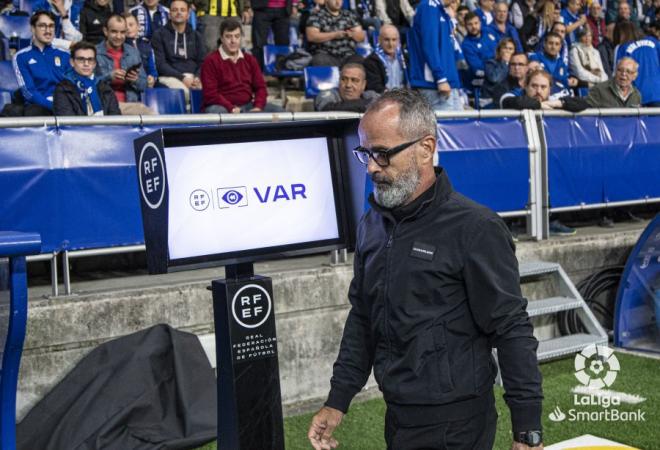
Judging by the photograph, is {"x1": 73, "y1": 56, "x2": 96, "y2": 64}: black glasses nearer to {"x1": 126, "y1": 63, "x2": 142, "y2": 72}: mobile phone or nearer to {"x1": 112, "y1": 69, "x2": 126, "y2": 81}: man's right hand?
{"x1": 112, "y1": 69, "x2": 126, "y2": 81}: man's right hand

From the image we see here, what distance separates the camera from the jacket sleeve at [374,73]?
32.3ft

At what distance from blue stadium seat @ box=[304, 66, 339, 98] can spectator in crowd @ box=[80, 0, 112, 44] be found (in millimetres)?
2429

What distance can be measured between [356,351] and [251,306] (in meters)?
0.54

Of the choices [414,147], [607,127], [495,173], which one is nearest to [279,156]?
[414,147]

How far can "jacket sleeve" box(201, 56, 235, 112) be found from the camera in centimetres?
904

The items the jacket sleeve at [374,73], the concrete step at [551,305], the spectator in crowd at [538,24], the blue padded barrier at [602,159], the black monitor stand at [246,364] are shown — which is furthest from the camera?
the spectator in crowd at [538,24]

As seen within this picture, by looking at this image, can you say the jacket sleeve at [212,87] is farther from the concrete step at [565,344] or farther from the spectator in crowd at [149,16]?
the concrete step at [565,344]

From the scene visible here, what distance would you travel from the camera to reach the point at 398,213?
2.96 metres

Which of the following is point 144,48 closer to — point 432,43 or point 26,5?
point 26,5

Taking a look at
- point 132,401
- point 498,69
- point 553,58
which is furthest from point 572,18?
point 132,401

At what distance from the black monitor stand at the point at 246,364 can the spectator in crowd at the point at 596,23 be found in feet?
43.6

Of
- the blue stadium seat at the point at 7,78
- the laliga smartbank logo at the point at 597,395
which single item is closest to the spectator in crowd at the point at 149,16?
the blue stadium seat at the point at 7,78

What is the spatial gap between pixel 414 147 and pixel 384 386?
80cm

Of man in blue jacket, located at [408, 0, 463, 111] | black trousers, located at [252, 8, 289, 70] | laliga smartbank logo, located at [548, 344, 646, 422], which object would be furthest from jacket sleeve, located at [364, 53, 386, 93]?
→ laliga smartbank logo, located at [548, 344, 646, 422]
